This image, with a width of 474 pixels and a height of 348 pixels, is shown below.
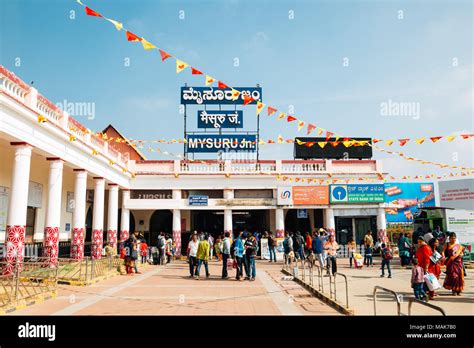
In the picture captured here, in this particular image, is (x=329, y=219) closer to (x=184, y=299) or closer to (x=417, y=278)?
(x=417, y=278)

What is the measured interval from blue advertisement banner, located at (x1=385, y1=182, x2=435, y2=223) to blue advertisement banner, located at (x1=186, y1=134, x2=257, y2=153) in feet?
61.0

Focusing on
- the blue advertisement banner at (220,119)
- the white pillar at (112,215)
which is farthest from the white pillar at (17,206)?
the blue advertisement banner at (220,119)

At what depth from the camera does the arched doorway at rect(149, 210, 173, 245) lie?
2916 cm

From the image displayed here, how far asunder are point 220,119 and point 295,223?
10.7 meters

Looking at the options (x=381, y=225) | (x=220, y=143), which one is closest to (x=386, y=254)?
(x=381, y=225)

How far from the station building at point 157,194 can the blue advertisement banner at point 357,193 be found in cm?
21

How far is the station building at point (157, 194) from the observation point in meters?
16.7

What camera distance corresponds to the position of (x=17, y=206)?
41.3ft

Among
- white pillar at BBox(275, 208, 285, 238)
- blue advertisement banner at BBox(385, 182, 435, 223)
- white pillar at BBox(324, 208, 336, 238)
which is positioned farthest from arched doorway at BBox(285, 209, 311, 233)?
blue advertisement banner at BBox(385, 182, 435, 223)

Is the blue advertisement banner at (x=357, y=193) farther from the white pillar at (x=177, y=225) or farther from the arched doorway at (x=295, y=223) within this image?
the white pillar at (x=177, y=225)

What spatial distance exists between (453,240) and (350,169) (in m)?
16.4
